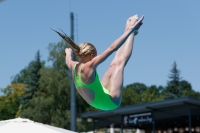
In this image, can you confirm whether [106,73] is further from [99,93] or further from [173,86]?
[173,86]

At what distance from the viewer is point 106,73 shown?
18.7 feet

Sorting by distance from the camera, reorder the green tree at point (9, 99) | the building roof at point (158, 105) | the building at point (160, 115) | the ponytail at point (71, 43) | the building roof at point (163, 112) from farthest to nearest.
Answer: the green tree at point (9, 99) < the building at point (160, 115) < the building roof at point (163, 112) < the building roof at point (158, 105) < the ponytail at point (71, 43)

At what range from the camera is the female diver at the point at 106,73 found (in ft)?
16.5

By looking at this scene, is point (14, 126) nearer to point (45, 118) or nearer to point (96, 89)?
point (96, 89)

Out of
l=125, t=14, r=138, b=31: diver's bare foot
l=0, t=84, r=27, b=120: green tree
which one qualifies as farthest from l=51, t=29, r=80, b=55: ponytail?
l=0, t=84, r=27, b=120: green tree

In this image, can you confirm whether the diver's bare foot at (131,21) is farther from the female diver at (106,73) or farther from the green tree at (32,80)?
the green tree at (32,80)

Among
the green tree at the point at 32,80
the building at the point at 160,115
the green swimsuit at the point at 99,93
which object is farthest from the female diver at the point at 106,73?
the green tree at the point at 32,80

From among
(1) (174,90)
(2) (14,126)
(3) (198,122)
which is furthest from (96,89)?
(1) (174,90)

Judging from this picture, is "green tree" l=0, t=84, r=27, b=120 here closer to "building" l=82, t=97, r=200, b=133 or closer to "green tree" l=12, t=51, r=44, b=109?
"green tree" l=12, t=51, r=44, b=109

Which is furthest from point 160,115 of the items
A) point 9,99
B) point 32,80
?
point 32,80

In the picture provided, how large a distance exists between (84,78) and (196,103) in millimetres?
24107

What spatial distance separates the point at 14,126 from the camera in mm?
7555

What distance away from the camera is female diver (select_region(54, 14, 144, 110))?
198 inches

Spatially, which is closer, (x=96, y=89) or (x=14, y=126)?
(x=96, y=89)
